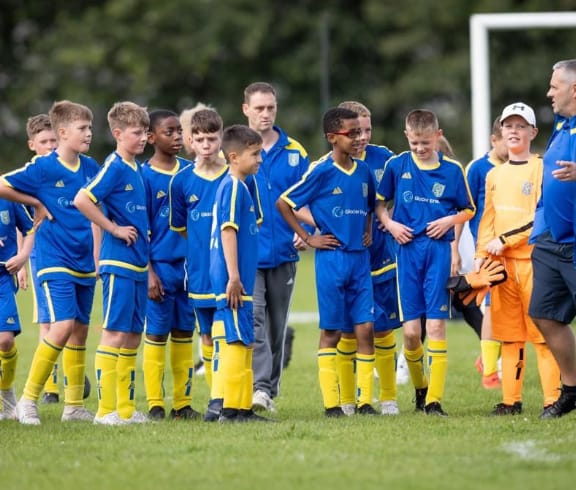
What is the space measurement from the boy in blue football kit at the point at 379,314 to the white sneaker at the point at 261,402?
1.96 feet

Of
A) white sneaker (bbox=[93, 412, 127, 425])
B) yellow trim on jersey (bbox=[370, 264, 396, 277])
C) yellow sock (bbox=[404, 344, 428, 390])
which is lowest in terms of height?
white sneaker (bbox=[93, 412, 127, 425])

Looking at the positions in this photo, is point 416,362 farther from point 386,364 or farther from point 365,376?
point 365,376

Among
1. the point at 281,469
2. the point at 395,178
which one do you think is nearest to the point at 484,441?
the point at 281,469

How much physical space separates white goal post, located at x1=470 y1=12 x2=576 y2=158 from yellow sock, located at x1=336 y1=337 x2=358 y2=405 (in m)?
6.17

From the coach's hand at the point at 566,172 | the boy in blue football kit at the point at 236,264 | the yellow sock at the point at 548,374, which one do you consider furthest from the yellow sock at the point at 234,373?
the coach's hand at the point at 566,172

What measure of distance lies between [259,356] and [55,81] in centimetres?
2912

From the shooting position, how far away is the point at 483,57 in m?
15.5

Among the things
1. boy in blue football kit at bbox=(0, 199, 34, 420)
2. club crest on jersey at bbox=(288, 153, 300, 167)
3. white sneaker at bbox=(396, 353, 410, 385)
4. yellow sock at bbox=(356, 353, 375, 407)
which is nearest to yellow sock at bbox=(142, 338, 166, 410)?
boy in blue football kit at bbox=(0, 199, 34, 420)

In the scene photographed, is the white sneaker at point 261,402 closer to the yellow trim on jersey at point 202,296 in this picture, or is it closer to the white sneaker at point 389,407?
the white sneaker at point 389,407

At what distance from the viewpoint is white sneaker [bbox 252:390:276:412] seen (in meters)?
9.25

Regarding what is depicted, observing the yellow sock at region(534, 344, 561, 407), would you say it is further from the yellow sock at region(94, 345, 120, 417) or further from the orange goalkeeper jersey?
the yellow sock at region(94, 345, 120, 417)

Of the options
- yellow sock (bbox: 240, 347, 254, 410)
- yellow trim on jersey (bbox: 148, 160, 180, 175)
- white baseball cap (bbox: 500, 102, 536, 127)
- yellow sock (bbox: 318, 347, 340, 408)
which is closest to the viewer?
yellow sock (bbox: 240, 347, 254, 410)

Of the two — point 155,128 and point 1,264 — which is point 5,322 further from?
point 155,128

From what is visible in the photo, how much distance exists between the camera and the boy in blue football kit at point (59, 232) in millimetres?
8453
